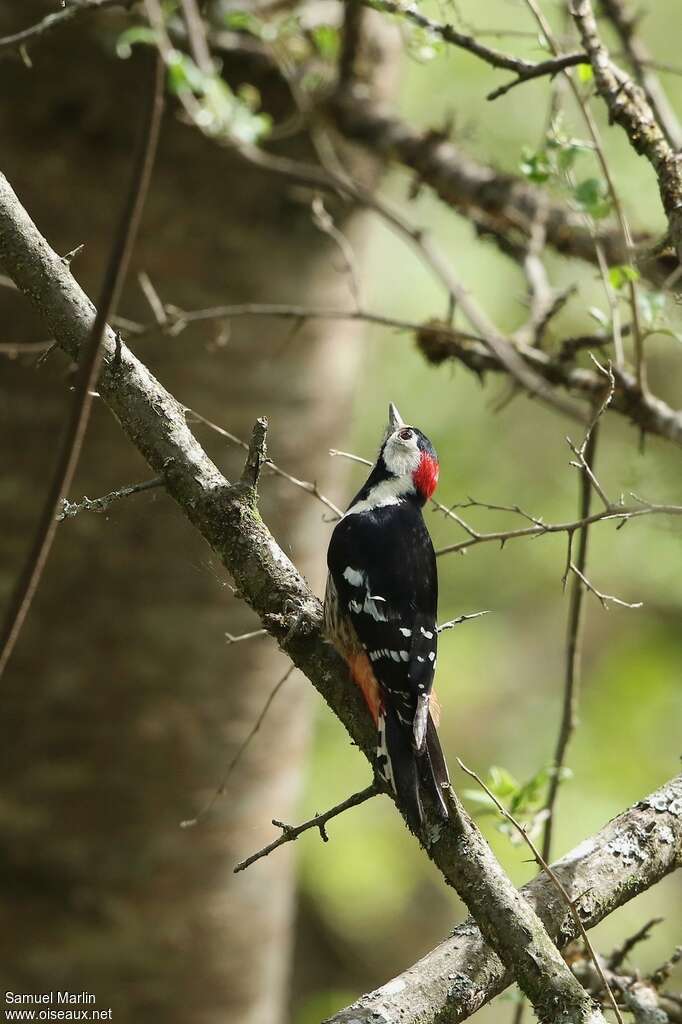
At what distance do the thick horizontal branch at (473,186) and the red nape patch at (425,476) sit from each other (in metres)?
0.79

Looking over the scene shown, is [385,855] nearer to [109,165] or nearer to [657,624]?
[657,624]

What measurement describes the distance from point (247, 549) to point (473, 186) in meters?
1.96

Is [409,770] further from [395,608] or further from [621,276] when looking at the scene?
[621,276]

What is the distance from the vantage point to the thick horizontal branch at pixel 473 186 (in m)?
3.07

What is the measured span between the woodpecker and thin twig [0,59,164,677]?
2.82 feet

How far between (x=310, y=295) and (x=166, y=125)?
74 cm

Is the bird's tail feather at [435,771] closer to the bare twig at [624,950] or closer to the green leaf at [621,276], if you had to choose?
the bare twig at [624,950]

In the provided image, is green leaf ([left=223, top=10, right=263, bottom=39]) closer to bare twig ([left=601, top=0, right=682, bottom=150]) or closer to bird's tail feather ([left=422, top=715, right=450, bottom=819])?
bare twig ([left=601, top=0, right=682, bottom=150])

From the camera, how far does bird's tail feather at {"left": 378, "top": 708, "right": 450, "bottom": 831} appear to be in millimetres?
1650

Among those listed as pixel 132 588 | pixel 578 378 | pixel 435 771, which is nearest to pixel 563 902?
pixel 435 771

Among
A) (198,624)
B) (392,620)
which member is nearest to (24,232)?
(392,620)

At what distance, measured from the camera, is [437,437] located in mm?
7078

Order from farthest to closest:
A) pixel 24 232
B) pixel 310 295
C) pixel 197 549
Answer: pixel 310 295, pixel 197 549, pixel 24 232

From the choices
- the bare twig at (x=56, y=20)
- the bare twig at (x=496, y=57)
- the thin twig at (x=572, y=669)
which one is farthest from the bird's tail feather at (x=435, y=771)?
the bare twig at (x=56, y=20)
